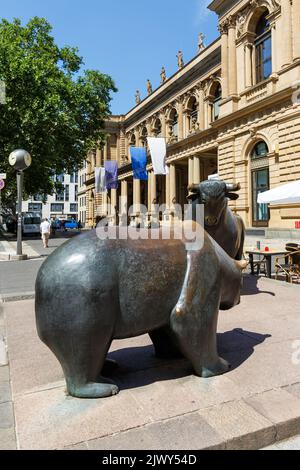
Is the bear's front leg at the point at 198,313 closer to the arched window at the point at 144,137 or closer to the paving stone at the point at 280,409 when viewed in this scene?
the paving stone at the point at 280,409

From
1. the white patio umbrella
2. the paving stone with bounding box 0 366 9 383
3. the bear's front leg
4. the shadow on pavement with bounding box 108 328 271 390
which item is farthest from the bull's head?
the white patio umbrella

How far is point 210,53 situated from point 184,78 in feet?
15.9

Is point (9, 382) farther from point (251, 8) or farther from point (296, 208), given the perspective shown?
point (251, 8)

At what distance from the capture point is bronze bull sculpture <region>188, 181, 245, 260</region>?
480 cm

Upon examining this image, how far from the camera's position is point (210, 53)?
29.8 meters

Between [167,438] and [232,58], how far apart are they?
87.9ft

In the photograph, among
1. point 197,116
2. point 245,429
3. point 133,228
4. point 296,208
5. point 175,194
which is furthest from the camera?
point 175,194

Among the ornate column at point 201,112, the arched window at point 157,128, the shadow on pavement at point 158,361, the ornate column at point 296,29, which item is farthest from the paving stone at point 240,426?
the arched window at point 157,128

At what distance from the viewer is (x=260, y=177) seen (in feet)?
72.6

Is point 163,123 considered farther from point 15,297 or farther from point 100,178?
point 15,297

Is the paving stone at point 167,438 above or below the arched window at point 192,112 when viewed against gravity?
below

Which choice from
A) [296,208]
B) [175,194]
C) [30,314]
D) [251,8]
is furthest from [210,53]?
[30,314]

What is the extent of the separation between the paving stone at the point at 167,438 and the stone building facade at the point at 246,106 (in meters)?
18.1

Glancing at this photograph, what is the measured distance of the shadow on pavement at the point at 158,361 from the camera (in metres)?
3.15
